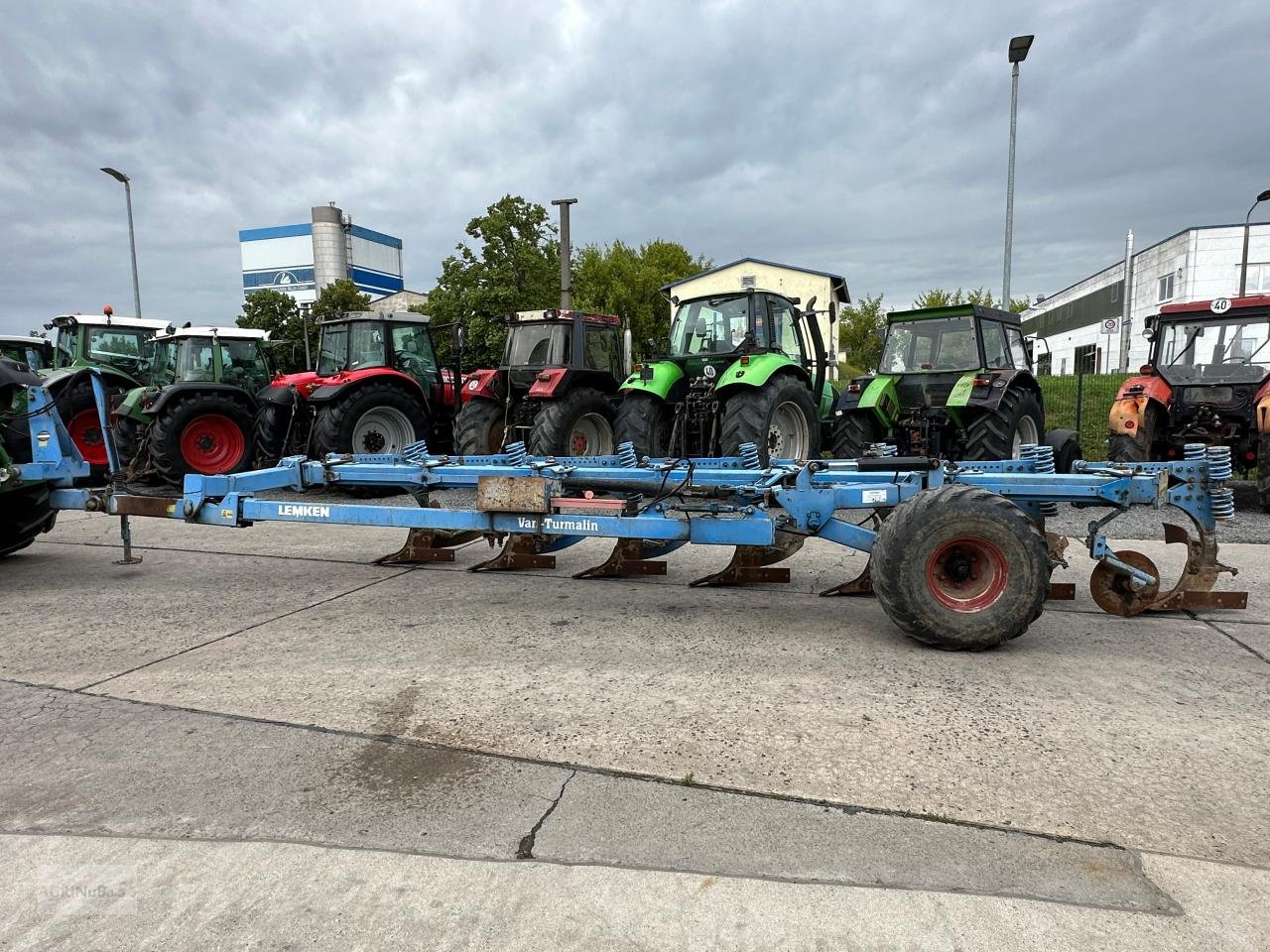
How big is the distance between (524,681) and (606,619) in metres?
1.13

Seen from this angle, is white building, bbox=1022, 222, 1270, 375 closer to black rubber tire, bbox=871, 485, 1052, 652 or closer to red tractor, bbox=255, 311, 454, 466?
red tractor, bbox=255, 311, 454, 466

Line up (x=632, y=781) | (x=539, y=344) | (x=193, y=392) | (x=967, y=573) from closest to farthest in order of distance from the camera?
1. (x=632, y=781)
2. (x=967, y=573)
3. (x=193, y=392)
4. (x=539, y=344)

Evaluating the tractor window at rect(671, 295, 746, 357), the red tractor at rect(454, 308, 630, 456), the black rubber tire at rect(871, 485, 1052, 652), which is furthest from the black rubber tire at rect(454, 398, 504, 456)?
the black rubber tire at rect(871, 485, 1052, 652)

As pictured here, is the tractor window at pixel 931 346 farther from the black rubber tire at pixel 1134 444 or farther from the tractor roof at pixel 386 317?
the tractor roof at pixel 386 317

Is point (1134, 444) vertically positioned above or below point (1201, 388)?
below

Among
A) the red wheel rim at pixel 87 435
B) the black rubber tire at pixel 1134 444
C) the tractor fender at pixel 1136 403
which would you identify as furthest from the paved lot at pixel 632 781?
the red wheel rim at pixel 87 435

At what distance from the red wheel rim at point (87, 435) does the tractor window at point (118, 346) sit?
120cm

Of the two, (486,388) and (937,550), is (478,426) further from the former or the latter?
(937,550)

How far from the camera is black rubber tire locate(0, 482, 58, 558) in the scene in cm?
642

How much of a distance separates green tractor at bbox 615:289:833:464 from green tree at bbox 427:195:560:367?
48.3 ft

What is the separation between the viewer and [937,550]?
4.07m

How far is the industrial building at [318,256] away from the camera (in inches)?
2404

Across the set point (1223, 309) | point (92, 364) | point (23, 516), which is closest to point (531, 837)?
point (23, 516)

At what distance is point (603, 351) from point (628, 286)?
2777 cm
